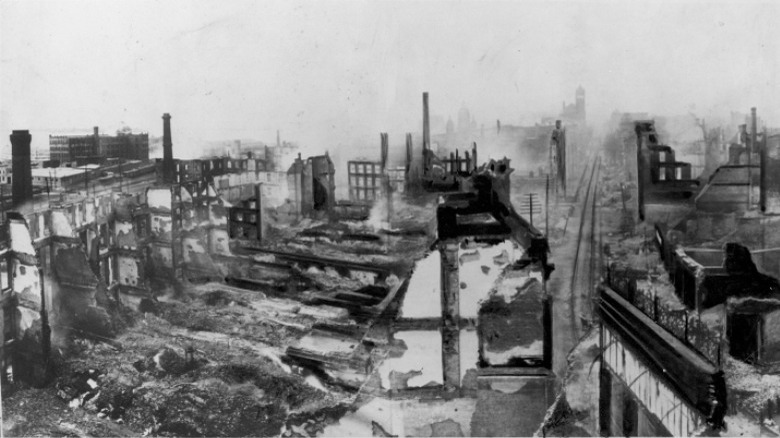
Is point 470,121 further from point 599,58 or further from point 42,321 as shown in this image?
point 42,321

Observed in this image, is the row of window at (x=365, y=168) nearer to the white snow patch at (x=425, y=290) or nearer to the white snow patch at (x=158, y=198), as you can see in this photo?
the white snow patch at (x=425, y=290)

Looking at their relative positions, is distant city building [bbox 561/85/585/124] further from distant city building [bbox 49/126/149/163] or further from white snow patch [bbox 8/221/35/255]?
white snow patch [bbox 8/221/35/255]

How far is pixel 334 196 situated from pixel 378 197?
0.91 ft

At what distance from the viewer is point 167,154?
4625 mm

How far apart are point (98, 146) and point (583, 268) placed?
10.5 ft

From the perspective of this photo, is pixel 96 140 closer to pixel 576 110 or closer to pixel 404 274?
pixel 404 274

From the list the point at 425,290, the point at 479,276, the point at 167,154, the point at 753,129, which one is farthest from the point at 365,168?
the point at 753,129

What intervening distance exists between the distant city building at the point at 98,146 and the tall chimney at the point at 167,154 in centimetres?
12

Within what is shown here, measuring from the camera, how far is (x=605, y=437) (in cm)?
389

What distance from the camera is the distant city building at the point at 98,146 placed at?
4.60 meters

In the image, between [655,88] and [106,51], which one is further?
[106,51]

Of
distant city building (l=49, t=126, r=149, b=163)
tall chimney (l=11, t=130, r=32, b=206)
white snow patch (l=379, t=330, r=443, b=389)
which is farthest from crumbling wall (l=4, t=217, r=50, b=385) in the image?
white snow patch (l=379, t=330, r=443, b=389)

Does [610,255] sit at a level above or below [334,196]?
below

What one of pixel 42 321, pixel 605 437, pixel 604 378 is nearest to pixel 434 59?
pixel 604 378
